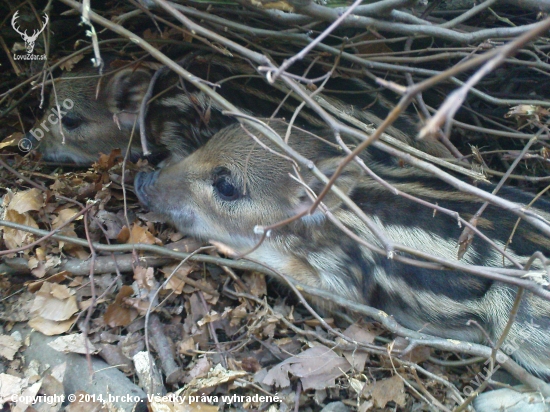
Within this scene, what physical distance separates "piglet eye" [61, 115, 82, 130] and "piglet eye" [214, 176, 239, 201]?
151cm

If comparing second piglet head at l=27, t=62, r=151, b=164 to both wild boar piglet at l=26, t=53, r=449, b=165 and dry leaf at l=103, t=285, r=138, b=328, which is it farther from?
dry leaf at l=103, t=285, r=138, b=328

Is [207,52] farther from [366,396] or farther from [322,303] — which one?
[366,396]

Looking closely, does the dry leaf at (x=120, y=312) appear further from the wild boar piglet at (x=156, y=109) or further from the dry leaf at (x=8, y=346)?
the wild boar piglet at (x=156, y=109)

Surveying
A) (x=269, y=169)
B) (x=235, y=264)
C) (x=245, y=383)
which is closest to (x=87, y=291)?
(x=235, y=264)

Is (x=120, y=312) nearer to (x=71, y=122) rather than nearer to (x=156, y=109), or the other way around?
(x=156, y=109)

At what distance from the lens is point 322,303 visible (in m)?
3.25

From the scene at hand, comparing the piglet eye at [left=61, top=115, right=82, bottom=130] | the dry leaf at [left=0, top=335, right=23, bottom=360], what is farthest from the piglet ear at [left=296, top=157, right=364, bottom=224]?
the piglet eye at [left=61, top=115, right=82, bottom=130]

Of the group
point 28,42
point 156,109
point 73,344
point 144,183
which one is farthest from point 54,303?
point 28,42

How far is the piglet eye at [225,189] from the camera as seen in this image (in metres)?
3.47

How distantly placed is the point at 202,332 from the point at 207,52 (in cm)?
195

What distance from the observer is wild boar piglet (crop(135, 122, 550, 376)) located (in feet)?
9.64

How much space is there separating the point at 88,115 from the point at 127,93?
39 centimetres

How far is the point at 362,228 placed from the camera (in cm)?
321

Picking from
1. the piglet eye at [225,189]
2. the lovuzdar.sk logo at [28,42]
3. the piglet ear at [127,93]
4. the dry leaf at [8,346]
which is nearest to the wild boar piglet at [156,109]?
the piglet ear at [127,93]
